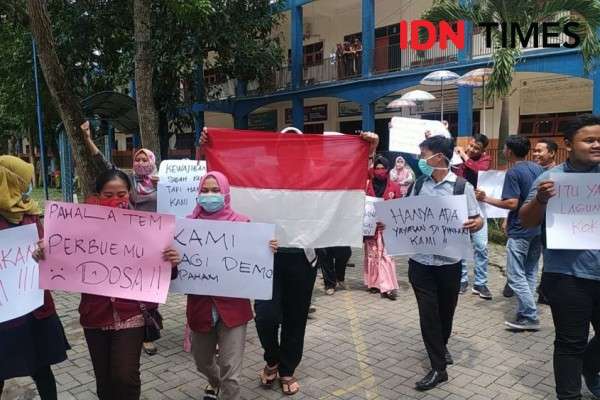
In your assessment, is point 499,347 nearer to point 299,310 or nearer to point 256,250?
point 299,310

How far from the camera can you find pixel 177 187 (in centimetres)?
495

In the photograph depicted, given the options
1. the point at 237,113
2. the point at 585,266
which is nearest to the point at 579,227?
the point at 585,266

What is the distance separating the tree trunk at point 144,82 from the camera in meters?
10.0

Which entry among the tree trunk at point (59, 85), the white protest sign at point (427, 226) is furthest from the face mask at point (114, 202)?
the tree trunk at point (59, 85)

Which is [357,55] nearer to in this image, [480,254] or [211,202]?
[480,254]

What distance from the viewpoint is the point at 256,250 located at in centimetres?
318

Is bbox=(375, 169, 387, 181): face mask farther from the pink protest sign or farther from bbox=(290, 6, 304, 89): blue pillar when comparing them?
bbox=(290, 6, 304, 89): blue pillar

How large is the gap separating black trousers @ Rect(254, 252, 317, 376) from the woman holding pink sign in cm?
91

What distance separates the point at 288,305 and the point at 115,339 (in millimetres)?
1251

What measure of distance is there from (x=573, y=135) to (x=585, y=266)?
80 centimetres

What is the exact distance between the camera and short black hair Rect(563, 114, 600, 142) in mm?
3059

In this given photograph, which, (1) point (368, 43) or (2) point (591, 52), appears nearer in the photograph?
(2) point (591, 52)

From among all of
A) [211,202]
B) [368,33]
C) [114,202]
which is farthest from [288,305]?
[368,33]

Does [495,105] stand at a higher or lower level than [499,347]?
higher
